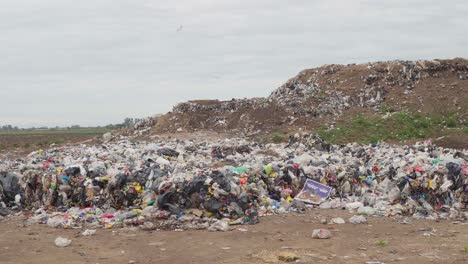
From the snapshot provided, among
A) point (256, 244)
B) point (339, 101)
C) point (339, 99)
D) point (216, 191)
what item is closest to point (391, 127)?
point (339, 101)

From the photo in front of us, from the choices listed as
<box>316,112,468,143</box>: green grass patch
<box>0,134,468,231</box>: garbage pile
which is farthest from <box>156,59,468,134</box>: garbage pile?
<box>0,134,468,231</box>: garbage pile

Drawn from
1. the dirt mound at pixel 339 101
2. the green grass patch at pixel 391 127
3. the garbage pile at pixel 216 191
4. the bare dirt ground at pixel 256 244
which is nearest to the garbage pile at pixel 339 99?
the dirt mound at pixel 339 101

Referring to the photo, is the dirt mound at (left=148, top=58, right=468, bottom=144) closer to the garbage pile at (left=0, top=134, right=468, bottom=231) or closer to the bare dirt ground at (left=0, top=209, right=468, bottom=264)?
the garbage pile at (left=0, top=134, right=468, bottom=231)

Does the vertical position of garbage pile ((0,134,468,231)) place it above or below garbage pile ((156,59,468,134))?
below

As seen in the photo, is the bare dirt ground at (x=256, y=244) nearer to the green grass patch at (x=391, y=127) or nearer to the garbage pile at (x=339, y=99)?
the green grass patch at (x=391, y=127)

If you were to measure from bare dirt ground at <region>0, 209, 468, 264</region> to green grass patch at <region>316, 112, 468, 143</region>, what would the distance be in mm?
10299

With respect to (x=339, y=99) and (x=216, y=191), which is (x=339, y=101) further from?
(x=216, y=191)

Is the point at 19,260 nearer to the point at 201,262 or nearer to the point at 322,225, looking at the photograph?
the point at 201,262

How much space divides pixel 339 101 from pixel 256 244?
634 inches

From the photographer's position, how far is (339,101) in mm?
20984

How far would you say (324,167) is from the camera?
867 centimetres

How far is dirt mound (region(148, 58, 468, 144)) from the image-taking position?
1948 cm

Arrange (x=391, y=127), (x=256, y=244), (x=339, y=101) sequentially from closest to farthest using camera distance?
(x=256, y=244) → (x=391, y=127) → (x=339, y=101)

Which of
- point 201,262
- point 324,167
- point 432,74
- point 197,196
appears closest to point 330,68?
point 432,74
